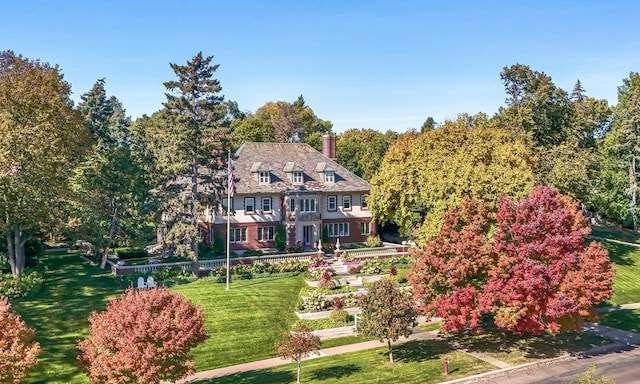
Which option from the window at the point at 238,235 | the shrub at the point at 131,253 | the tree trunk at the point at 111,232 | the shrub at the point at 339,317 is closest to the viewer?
the shrub at the point at 339,317

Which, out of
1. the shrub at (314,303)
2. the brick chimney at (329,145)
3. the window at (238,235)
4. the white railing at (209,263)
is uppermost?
the brick chimney at (329,145)

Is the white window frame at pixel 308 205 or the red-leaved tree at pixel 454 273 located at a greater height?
the white window frame at pixel 308 205

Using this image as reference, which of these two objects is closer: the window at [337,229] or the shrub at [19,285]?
the shrub at [19,285]

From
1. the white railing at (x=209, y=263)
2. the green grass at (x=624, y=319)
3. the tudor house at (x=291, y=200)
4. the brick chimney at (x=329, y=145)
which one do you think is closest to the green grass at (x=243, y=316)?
the white railing at (x=209, y=263)

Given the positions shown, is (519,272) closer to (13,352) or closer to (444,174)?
(444,174)

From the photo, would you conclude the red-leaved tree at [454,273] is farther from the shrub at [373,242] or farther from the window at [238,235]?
the window at [238,235]

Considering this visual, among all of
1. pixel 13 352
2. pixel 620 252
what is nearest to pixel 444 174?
pixel 620 252

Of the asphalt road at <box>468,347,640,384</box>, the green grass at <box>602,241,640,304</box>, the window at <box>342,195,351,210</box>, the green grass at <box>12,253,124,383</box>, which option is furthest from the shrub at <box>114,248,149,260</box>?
the green grass at <box>602,241,640,304</box>

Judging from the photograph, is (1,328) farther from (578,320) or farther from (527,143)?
(527,143)
